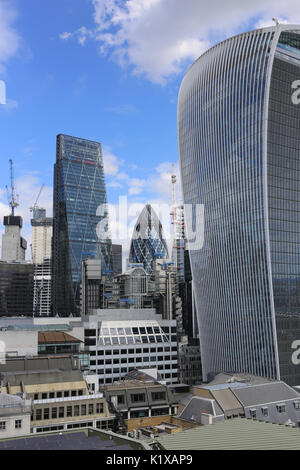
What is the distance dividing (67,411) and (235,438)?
4600 cm

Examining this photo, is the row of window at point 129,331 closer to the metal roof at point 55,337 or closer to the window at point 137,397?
the metal roof at point 55,337

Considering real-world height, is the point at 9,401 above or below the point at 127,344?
above

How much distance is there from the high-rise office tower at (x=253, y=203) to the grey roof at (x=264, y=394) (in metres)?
48.3

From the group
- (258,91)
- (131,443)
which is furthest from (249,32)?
(131,443)

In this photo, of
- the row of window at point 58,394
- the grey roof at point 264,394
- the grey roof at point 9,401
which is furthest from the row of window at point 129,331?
the grey roof at point 9,401

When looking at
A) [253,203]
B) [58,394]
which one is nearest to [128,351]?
[58,394]

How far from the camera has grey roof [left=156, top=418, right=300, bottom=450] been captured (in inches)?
1104

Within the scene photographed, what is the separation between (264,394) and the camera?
76.1 metres

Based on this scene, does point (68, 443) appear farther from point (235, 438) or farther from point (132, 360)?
point (132, 360)

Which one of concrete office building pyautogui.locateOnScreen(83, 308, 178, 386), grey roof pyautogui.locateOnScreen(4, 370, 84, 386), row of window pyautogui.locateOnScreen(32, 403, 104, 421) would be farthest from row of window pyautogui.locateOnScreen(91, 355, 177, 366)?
row of window pyautogui.locateOnScreen(32, 403, 104, 421)

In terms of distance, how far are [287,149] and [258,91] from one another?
19.2 m

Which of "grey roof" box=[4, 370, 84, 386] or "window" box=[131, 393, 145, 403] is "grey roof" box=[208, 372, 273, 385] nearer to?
"window" box=[131, 393, 145, 403]

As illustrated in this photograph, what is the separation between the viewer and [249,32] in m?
136
